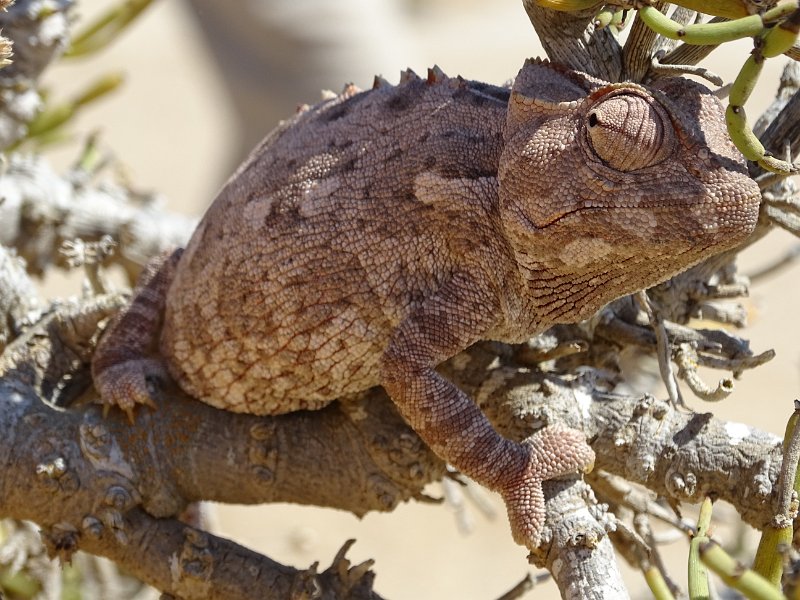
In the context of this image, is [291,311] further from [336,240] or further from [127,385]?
[127,385]

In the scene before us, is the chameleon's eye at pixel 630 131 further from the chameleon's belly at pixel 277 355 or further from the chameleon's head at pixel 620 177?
the chameleon's belly at pixel 277 355

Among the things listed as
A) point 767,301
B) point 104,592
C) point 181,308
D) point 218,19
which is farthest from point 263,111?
point 181,308

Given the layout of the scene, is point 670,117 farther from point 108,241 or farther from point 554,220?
point 108,241

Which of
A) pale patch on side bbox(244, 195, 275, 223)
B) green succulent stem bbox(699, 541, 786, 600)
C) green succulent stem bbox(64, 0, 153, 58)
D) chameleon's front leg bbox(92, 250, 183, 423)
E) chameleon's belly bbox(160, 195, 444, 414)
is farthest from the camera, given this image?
green succulent stem bbox(64, 0, 153, 58)

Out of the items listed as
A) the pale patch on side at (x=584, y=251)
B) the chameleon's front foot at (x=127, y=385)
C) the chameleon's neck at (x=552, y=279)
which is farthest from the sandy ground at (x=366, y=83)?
the chameleon's front foot at (x=127, y=385)

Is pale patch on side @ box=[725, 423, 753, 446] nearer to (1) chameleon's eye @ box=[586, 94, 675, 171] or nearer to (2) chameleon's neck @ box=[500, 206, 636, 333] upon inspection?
(2) chameleon's neck @ box=[500, 206, 636, 333]

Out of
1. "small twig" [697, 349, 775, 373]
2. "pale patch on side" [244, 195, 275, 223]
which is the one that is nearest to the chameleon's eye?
"small twig" [697, 349, 775, 373]

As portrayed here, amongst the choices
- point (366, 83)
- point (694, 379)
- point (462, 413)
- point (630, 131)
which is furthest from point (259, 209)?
point (366, 83)
